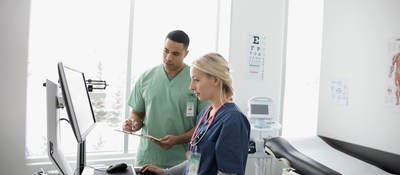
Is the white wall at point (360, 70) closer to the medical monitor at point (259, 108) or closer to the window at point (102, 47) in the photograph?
the medical monitor at point (259, 108)

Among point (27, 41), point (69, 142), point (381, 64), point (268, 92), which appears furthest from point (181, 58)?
point (268, 92)

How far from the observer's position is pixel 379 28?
2619 mm

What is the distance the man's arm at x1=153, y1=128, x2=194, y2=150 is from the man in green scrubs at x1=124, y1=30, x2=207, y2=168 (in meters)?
0.01

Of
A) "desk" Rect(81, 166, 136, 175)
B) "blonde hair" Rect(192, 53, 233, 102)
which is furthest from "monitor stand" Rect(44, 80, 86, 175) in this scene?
"blonde hair" Rect(192, 53, 233, 102)

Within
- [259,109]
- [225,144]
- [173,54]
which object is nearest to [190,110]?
[173,54]

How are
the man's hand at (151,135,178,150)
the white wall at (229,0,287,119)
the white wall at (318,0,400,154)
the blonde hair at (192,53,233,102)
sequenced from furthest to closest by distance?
the white wall at (229,0,287,119), the white wall at (318,0,400,154), the man's hand at (151,135,178,150), the blonde hair at (192,53,233,102)

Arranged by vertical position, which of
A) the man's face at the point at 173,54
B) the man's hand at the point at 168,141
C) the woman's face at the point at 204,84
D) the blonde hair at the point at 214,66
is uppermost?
the man's face at the point at 173,54

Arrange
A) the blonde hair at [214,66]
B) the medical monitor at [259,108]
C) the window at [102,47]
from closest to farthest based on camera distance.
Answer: the blonde hair at [214,66], the window at [102,47], the medical monitor at [259,108]

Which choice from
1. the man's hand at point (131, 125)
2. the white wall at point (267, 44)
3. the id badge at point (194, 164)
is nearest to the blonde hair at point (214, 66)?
the id badge at point (194, 164)

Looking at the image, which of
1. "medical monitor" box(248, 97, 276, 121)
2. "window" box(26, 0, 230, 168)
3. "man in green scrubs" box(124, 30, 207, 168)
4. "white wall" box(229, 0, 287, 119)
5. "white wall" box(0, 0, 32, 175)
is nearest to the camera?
"man in green scrubs" box(124, 30, 207, 168)

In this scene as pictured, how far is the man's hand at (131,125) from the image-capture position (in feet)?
6.34

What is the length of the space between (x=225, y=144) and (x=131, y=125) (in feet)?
2.89

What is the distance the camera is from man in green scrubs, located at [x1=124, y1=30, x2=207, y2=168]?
197 centimetres

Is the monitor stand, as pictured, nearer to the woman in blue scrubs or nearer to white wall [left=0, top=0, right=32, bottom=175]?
the woman in blue scrubs
